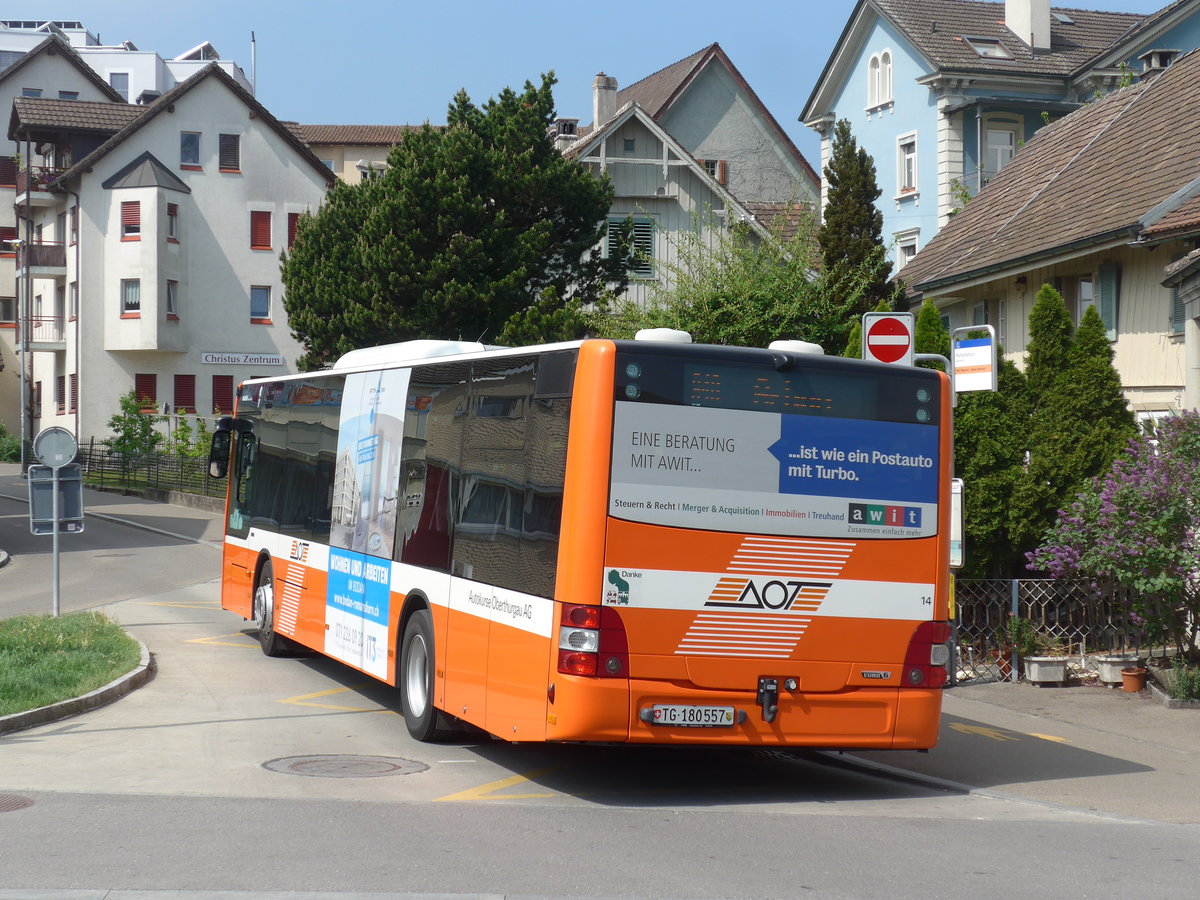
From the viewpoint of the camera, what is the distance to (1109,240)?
68.5 ft

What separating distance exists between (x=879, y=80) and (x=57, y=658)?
38.7m

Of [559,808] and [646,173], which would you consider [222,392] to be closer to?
[646,173]

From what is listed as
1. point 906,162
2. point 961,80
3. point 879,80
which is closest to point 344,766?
A: point 961,80

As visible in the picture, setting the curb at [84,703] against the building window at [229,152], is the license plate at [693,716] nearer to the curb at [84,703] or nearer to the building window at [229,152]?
the curb at [84,703]

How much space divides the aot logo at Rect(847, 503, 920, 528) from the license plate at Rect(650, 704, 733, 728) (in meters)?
1.50

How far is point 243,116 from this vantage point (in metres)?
62.3

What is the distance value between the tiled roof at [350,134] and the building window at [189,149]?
25810mm

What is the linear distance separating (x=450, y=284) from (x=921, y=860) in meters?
27.5

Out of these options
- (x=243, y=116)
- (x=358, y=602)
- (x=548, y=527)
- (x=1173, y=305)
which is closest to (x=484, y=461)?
(x=548, y=527)

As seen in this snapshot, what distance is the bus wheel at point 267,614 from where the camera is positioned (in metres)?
16.6

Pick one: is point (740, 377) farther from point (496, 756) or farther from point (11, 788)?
point (11, 788)

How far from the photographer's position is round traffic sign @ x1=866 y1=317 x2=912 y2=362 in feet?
44.7

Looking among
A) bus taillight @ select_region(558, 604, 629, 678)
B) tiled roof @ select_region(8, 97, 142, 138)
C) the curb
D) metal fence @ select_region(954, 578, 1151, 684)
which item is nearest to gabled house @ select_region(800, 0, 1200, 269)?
metal fence @ select_region(954, 578, 1151, 684)

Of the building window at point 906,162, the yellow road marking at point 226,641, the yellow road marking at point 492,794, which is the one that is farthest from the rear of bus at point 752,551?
the building window at point 906,162
